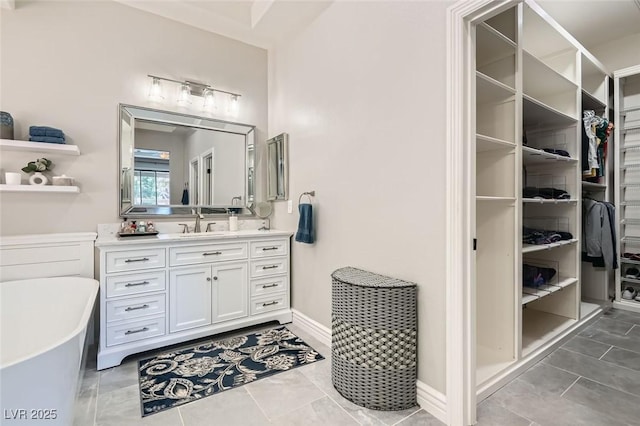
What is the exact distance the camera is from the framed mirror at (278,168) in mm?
3100

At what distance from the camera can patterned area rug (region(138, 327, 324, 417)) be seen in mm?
1848

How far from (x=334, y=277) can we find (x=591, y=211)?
2987mm

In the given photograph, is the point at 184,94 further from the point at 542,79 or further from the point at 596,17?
the point at 596,17

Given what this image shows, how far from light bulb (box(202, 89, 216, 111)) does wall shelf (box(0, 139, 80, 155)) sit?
1151mm

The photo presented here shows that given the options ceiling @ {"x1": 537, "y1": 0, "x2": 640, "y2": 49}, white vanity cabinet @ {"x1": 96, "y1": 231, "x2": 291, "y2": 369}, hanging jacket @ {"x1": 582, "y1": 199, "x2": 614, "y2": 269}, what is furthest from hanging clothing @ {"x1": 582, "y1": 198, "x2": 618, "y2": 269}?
white vanity cabinet @ {"x1": 96, "y1": 231, "x2": 291, "y2": 369}

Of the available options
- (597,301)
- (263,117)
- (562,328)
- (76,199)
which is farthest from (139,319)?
(597,301)

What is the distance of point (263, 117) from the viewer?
3.42 metres

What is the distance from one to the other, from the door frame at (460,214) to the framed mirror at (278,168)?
1799 mm

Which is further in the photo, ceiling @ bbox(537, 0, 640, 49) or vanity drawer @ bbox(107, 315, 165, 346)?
ceiling @ bbox(537, 0, 640, 49)

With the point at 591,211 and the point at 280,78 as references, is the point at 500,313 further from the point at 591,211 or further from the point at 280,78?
the point at 280,78

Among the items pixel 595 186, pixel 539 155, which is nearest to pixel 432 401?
pixel 539 155

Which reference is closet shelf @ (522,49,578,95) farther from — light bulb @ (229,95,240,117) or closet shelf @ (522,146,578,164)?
light bulb @ (229,95,240,117)

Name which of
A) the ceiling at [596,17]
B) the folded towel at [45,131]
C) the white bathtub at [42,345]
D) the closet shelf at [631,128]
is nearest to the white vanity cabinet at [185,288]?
the white bathtub at [42,345]

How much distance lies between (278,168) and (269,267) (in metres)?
1.02
